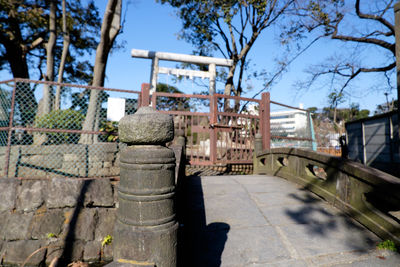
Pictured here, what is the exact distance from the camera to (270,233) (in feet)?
9.34

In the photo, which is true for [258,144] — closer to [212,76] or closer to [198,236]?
[198,236]

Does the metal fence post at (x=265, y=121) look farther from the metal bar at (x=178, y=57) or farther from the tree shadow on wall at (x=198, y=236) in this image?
the metal bar at (x=178, y=57)

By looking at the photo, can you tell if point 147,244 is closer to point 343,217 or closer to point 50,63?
point 343,217

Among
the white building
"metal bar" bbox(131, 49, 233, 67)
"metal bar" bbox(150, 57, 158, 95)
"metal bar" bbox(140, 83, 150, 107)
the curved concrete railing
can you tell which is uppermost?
"metal bar" bbox(131, 49, 233, 67)

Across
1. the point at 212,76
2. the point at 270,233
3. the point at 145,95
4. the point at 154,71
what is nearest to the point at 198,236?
the point at 270,233

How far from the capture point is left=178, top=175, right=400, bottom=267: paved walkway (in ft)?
7.85

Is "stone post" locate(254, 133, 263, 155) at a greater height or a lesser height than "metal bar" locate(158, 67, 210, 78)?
lesser

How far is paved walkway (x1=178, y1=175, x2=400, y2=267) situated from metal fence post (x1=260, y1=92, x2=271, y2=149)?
2920 millimetres

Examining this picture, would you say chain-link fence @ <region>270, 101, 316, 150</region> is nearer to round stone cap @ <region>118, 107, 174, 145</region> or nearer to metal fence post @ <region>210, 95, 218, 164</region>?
metal fence post @ <region>210, 95, 218, 164</region>

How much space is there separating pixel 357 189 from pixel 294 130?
209 inches

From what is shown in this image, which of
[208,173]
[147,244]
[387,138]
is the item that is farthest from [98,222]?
[387,138]

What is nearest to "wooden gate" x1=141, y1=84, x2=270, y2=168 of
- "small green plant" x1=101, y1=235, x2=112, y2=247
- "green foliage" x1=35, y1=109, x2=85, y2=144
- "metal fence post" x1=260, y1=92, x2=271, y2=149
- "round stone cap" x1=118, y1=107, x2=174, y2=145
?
"metal fence post" x1=260, y1=92, x2=271, y2=149

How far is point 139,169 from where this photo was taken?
1724mm

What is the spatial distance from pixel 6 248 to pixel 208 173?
5.26 m
